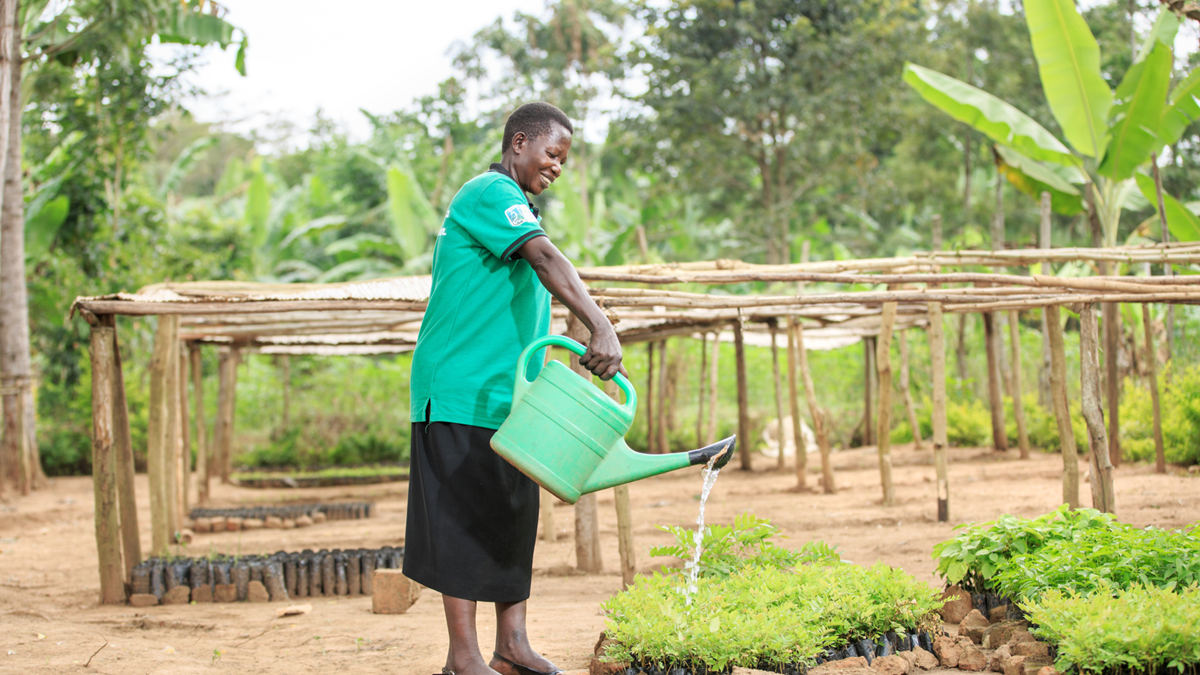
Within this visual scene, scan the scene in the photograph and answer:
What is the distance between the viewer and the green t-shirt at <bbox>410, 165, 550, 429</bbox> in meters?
2.45

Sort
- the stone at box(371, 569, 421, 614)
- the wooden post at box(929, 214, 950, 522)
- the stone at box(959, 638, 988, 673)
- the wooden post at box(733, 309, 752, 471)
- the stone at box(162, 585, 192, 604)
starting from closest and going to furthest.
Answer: the stone at box(959, 638, 988, 673)
the stone at box(371, 569, 421, 614)
the stone at box(162, 585, 192, 604)
the wooden post at box(929, 214, 950, 522)
the wooden post at box(733, 309, 752, 471)

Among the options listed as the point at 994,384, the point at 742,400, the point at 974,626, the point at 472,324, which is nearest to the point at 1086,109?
the point at 994,384

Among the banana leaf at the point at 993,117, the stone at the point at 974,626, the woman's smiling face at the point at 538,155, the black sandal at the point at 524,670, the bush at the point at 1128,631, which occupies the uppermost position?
the banana leaf at the point at 993,117

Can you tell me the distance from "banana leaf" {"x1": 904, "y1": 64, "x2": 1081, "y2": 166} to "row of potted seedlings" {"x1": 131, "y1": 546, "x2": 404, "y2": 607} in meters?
5.84

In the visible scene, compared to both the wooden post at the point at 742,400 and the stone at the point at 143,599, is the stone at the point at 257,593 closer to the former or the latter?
the stone at the point at 143,599

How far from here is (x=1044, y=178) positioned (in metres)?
8.15

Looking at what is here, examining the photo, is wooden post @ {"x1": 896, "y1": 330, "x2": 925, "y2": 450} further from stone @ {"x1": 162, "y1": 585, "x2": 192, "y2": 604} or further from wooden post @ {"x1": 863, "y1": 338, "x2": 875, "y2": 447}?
stone @ {"x1": 162, "y1": 585, "x2": 192, "y2": 604}

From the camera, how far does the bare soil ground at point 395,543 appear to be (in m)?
3.51

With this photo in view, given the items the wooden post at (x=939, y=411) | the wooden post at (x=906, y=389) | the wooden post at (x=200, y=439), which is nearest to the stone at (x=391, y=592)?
the wooden post at (x=939, y=411)

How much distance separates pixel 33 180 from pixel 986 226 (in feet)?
52.8

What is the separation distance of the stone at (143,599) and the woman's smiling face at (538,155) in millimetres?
3600

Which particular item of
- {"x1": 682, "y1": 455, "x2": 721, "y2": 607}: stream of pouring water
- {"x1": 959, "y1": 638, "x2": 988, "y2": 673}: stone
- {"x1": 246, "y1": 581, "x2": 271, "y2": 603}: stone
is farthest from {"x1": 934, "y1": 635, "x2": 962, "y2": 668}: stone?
{"x1": 246, "y1": 581, "x2": 271, "y2": 603}: stone

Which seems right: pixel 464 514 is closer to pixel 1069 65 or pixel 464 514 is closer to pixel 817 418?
pixel 817 418

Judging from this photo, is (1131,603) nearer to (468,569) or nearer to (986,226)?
(468,569)
